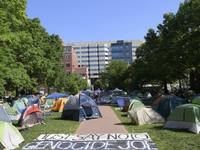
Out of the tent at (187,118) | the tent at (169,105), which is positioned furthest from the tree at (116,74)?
the tent at (187,118)

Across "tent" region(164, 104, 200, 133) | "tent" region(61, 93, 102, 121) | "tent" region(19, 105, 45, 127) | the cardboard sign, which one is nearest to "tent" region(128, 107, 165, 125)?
"tent" region(164, 104, 200, 133)

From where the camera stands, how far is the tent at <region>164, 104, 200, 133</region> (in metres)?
14.7

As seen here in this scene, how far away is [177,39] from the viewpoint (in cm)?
3853

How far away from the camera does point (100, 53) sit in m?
183

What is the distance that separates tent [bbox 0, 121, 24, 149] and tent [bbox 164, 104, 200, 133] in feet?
25.2

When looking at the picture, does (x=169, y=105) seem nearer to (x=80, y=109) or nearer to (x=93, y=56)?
(x=80, y=109)

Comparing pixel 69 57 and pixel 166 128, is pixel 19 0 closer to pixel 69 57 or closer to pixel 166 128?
Result: pixel 166 128

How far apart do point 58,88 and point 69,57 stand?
66929 millimetres

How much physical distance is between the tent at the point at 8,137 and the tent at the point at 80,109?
9.53 metres

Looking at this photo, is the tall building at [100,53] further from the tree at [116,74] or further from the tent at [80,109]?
the tent at [80,109]

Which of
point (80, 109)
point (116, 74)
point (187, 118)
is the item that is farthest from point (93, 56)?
point (187, 118)

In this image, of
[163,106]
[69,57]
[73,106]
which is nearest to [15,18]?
[73,106]

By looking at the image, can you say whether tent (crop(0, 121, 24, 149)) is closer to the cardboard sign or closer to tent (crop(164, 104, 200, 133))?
the cardboard sign

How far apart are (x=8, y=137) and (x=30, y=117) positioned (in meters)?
7.86
